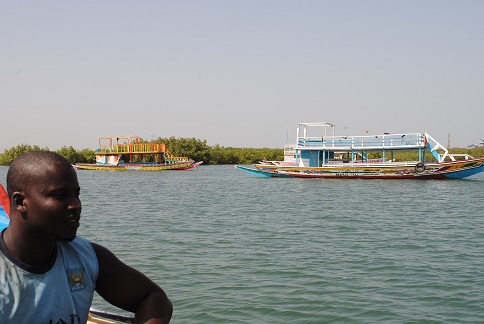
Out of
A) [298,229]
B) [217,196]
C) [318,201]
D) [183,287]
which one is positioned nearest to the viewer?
[183,287]

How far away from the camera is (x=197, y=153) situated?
91.1 m

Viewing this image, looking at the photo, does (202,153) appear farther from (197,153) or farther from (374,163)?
(374,163)

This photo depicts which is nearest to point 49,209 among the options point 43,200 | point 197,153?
point 43,200

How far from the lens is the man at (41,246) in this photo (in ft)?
5.84

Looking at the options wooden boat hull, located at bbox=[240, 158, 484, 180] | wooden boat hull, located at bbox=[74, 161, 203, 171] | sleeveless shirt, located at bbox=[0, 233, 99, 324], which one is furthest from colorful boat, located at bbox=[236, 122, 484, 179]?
sleeveless shirt, located at bbox=[0, 233, 99, 324]

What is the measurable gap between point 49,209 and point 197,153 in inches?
3528

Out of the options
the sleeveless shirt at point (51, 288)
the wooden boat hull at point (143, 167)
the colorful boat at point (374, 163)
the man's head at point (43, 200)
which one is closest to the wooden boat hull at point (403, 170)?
the colorful boat at point (374, 163)

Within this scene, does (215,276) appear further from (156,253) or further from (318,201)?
(318,201)

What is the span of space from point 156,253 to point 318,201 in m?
15.0

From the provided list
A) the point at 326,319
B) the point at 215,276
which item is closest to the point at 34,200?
the point at 326,319

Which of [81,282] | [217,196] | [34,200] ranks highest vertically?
[34,200]

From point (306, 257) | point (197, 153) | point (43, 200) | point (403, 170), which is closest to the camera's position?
point (43, 200)

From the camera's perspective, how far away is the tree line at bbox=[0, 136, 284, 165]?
279ft

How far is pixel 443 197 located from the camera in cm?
2809
